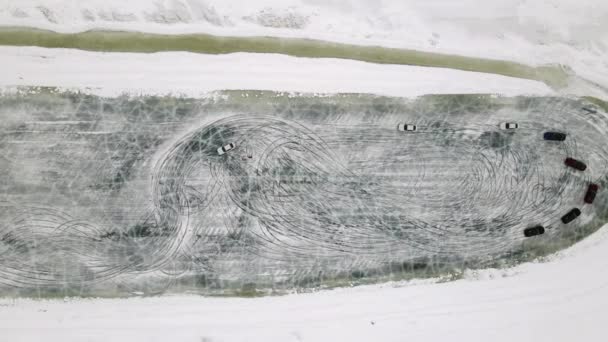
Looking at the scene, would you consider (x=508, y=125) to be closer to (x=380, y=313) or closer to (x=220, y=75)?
(x=380, y=313)

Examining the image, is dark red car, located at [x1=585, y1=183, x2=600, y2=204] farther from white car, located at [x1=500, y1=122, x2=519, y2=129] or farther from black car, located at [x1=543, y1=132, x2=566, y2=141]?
white car, located at [x1=500, y1=122, x2=519, y2=129]

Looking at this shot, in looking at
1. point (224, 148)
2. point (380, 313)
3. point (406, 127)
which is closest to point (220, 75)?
point (224, 148)

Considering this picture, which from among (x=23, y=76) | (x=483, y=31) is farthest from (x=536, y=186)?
(x=23, y=76)

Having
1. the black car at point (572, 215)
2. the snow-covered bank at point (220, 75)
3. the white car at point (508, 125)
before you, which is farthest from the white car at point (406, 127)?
the black car at point (572, 215)

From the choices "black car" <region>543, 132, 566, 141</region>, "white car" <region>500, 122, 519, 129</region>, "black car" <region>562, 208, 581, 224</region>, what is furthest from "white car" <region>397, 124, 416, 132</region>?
"black car" <region>562, 208, 581, 224</region>

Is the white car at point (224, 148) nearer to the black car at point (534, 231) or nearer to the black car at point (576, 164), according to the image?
the black car at point (534, 231)

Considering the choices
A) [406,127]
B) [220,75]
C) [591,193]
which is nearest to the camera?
[220,75]
